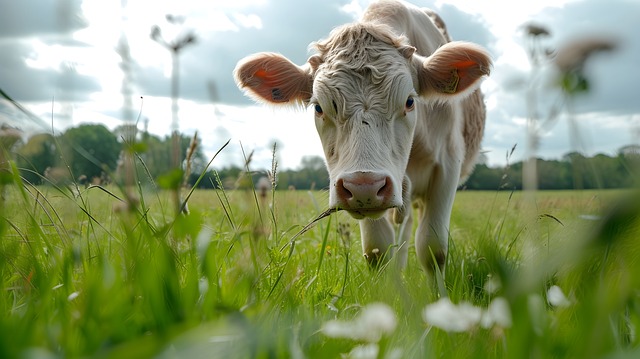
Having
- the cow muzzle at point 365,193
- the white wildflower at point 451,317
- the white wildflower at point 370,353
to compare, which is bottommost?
the white wildflower at point 370,353

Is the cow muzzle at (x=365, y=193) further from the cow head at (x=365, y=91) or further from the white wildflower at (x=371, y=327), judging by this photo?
the white wildflower at (x=371, y=327)

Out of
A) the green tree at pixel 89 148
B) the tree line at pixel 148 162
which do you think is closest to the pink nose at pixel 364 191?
the tree line at pixel 148 162

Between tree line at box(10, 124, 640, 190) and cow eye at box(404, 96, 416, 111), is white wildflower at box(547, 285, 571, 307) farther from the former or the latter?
cow eye at box(404, 96, 416, 111)

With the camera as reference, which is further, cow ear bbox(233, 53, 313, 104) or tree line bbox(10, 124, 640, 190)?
cow ear bbox(233, 53, 313, 104)

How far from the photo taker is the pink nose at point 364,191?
3297 millimetres

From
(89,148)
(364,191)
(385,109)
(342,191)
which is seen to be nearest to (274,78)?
(385,109)

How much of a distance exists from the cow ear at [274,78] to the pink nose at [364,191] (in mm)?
1618

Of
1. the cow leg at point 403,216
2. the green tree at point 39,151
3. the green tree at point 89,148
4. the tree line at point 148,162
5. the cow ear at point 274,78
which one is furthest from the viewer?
the cow ear at point 274,78

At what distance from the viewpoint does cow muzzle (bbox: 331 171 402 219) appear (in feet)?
10.8

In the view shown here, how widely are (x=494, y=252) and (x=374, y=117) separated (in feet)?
10.5

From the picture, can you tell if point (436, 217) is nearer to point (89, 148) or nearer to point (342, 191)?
point (342, 191)

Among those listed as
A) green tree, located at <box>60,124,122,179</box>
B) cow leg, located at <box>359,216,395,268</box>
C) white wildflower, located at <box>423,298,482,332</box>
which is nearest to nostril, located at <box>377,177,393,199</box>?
cow leg, located at <box>359,216,395,268</box>

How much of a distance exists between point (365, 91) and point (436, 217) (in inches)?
57.5

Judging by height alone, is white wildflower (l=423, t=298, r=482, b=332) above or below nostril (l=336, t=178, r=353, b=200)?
below
